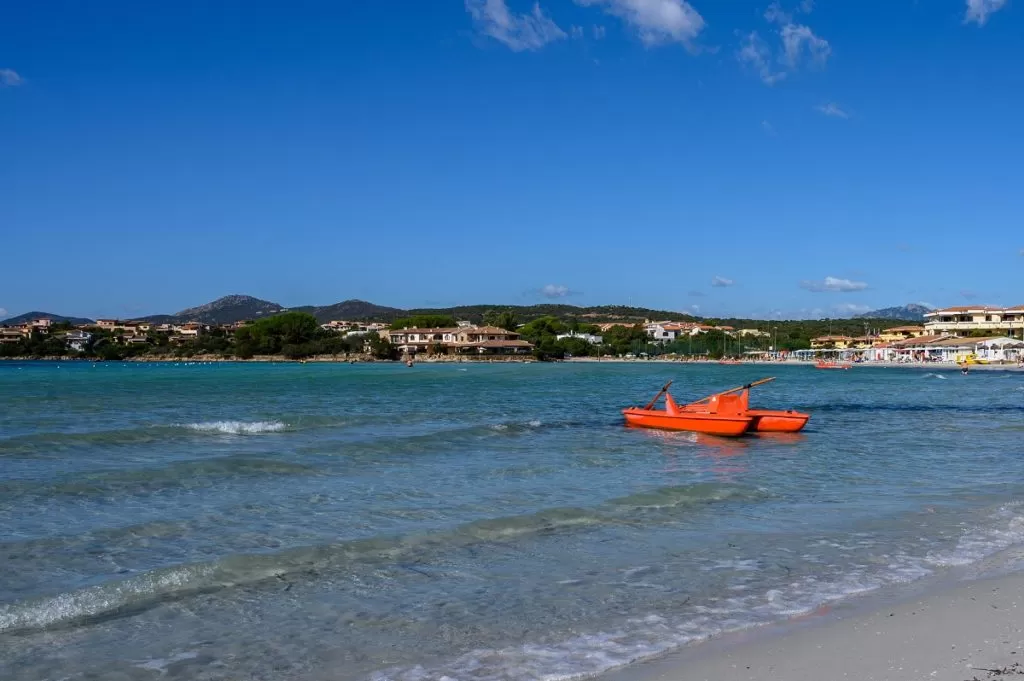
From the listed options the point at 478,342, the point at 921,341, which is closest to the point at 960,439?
the point at 921,341

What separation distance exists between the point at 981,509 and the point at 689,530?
5113 millimetres

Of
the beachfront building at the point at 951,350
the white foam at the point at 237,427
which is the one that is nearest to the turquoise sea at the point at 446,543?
the white foam at the point at 237,427

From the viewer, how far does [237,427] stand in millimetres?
27812

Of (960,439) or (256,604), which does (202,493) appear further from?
(960,439)

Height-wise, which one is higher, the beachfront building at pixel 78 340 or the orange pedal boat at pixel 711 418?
the beachfront building at pixel 78 340

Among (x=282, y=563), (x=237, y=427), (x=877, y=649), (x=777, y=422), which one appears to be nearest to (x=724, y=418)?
(x=777, y=422)

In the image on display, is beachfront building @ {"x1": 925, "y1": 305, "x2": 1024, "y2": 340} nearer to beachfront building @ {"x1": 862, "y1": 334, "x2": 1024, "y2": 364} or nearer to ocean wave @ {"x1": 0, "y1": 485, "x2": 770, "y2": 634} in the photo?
beachfront building @ {"x1": 862, "y1": 334, "x2": 1024, "y2": 364}

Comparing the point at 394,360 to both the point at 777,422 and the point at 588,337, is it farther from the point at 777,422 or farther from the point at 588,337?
the point at 777,422

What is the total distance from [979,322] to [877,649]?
159824 mm

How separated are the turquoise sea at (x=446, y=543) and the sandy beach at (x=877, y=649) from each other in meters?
0.44

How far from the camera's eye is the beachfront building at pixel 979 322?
139625mm

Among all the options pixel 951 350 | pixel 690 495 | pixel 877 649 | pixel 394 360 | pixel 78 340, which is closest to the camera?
pixel 877 649

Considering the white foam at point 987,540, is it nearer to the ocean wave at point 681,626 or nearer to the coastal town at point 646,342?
the ocean wave at point 681,626

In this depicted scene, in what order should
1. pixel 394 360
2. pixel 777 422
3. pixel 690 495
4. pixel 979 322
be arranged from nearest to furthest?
pixel 690 495 < pixel 777 422 < pixel 979 322 < pixel 394 360
